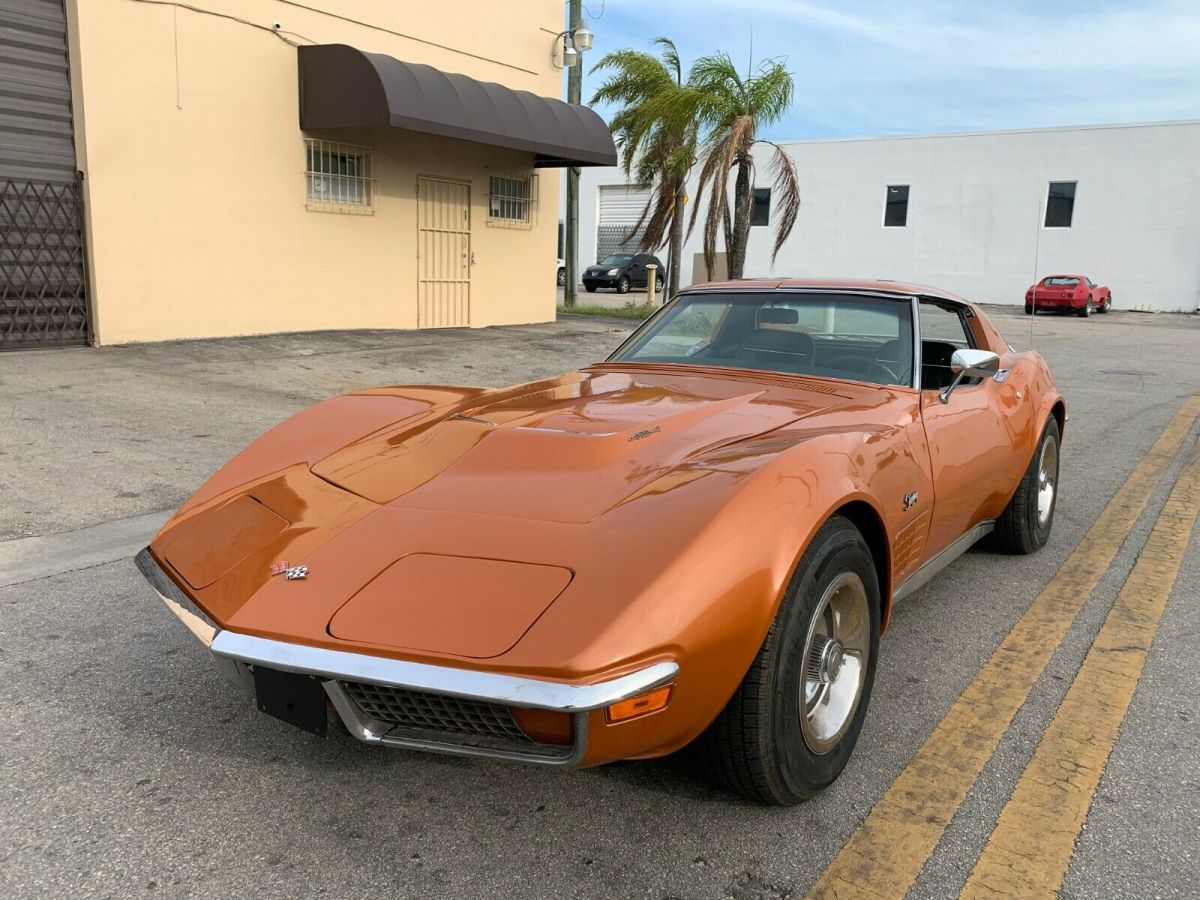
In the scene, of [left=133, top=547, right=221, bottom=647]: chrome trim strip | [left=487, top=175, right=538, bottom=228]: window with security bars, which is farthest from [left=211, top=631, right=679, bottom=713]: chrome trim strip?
[left=487, top=175, right=538, bottom=228]: window with security bars

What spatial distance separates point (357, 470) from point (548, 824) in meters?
1.20

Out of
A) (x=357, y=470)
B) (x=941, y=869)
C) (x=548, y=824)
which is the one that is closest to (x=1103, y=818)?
(x=941, y=869)

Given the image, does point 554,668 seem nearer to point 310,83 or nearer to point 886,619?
point 886,619

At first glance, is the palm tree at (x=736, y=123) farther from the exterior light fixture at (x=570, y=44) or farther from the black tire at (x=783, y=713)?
the black tire at (x=783, y=713)

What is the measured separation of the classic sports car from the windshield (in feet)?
0.17

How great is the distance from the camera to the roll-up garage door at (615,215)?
4241cm

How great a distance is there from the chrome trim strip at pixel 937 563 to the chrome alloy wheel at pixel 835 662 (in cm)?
37

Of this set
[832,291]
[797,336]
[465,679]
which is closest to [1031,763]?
[465,679]

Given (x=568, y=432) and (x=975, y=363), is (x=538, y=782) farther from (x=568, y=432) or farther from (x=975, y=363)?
(x=975, y=363)

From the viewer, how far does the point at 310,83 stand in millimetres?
11773

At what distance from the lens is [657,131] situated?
19.0m

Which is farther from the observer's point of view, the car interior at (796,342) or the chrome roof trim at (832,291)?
the chrome roof trim at (832,291)

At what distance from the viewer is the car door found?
3.42 m

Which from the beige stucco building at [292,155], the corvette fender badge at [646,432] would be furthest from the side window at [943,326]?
the beige stucco building at [292,155]
